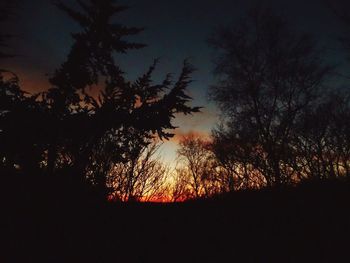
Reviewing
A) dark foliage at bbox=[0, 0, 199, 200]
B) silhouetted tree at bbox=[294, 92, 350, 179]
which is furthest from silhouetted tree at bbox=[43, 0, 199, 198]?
silhouetted tree at bbox=[294, 92, 350, 179]

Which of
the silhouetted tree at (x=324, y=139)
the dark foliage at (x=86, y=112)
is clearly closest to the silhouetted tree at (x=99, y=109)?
the dark foliage at (x=86, y=112)

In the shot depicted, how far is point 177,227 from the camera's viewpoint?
22.4 ft

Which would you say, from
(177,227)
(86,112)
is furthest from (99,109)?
(177,227)

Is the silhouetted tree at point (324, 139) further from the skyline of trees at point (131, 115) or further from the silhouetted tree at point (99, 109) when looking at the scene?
the silhouetted tree at point (99, 109)

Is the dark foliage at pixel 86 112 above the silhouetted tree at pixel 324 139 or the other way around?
the other way around

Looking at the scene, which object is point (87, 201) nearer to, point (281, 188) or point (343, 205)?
point (281, 188)

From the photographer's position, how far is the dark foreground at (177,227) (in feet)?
16.6

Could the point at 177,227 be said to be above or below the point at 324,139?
below

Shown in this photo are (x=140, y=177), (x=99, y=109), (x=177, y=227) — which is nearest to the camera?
(x=177, y=227)

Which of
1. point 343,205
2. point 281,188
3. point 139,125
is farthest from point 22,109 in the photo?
point 343,205

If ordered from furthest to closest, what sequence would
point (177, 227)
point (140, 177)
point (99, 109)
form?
point (140, 177) < point (99, 109) < point (177, 227)

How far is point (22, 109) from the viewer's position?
9.40 m

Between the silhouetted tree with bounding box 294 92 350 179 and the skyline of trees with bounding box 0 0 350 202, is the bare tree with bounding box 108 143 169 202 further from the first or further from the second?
the silhouetted tree with bounding box 294 92 350 179

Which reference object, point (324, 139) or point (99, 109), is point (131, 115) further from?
point (324, 139)
